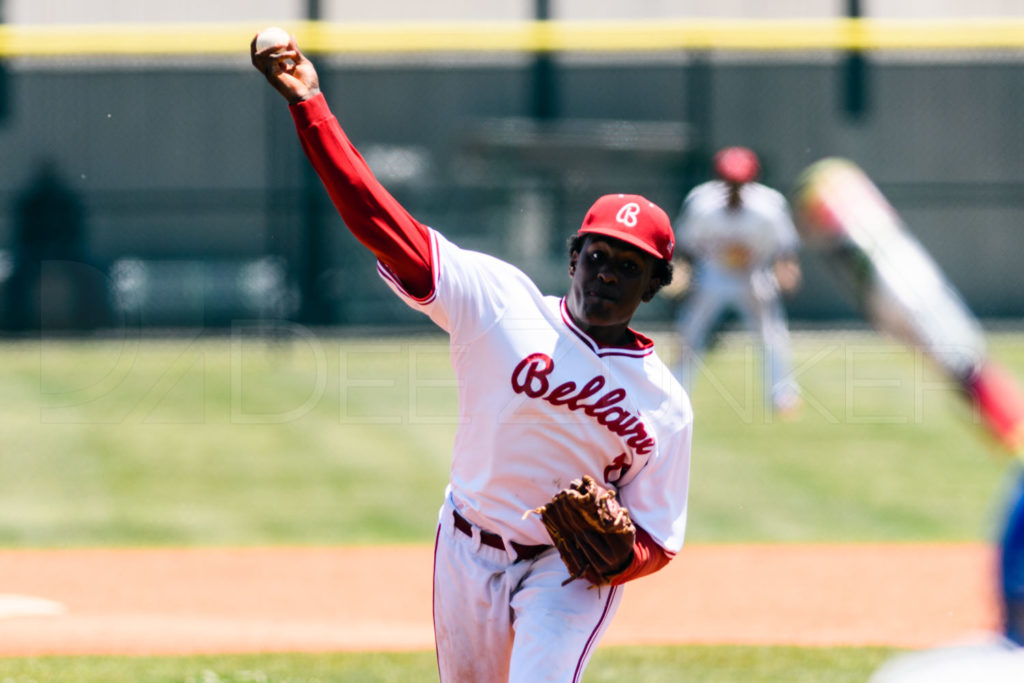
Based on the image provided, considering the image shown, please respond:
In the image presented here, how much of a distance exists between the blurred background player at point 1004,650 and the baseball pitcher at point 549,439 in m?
1.12

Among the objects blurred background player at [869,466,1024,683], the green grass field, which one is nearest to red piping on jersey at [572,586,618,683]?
blurred background player at [869,466,1024,683]

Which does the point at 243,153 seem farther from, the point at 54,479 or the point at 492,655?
the point at 492,655

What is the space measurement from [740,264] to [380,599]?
17.4 feet

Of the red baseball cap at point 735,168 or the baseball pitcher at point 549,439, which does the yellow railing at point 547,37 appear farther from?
the baseball pitcher at point 549,439

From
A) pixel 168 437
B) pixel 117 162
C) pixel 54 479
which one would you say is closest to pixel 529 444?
pixel 54 479

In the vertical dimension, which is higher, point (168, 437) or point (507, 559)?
point (507, 559)

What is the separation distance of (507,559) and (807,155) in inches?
690

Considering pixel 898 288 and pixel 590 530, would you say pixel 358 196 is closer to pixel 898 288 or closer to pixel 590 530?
pixel 590 530

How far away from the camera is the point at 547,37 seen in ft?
47.0

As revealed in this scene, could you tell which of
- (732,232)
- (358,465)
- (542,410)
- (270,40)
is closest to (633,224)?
(542,410)

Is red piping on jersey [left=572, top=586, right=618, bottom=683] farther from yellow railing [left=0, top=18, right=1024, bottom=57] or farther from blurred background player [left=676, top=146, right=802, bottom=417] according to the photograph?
yellow railing [left=0, top=18, right=1024, bottom=57]

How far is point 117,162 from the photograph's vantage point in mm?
18422

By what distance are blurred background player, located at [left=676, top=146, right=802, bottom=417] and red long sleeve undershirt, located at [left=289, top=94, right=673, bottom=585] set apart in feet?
24.5

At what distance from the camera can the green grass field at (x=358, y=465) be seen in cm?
546
